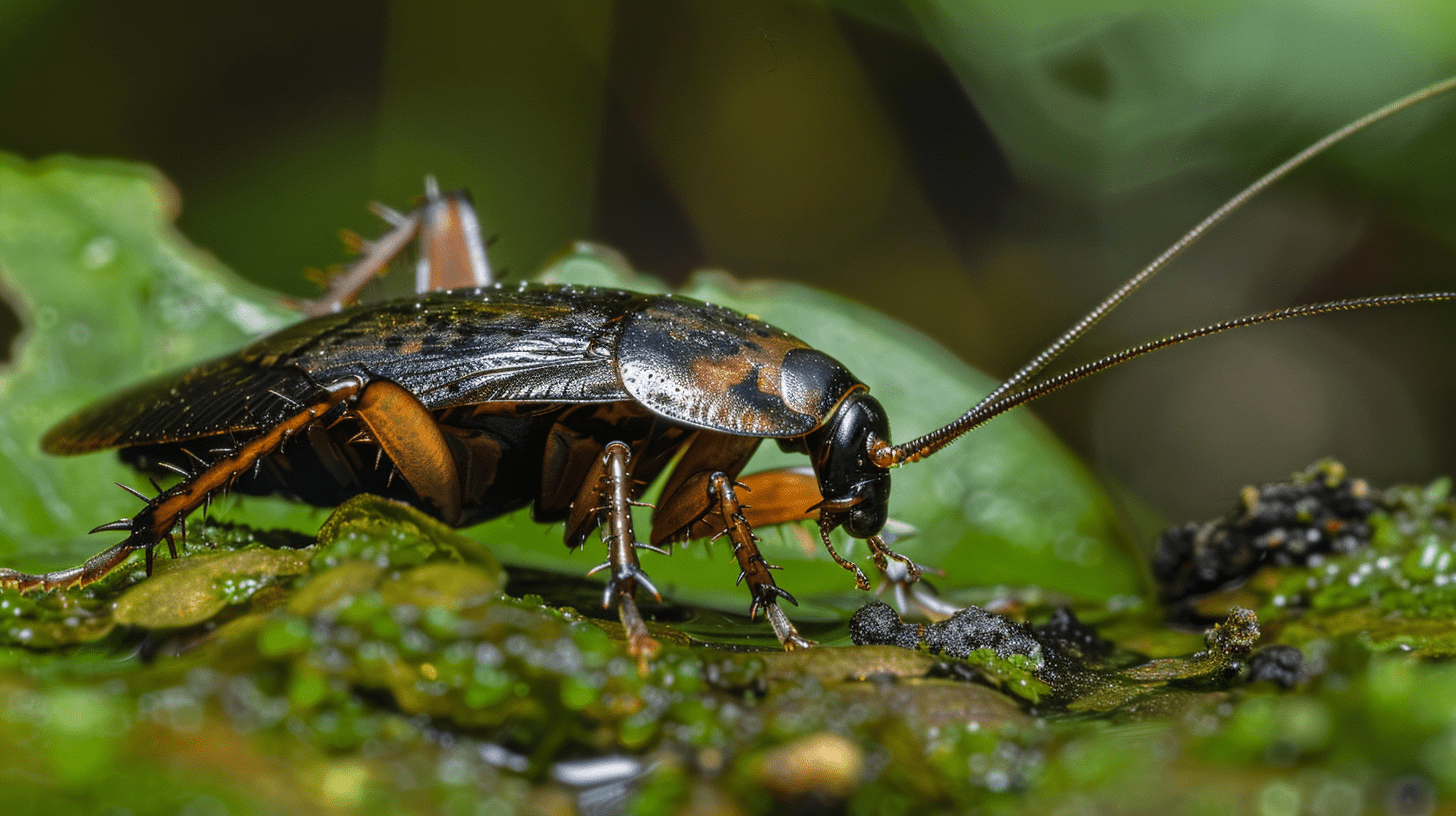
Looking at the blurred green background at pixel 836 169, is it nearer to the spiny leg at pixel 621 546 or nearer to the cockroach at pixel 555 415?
the cockroach at pixel 555 415

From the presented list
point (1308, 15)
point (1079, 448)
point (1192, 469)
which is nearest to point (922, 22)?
point (1308, 15)

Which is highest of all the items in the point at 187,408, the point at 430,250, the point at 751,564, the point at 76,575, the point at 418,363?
the point at 430,250

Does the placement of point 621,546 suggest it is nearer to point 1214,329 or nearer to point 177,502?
point 177,502

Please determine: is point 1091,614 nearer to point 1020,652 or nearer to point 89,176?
point 1020,652

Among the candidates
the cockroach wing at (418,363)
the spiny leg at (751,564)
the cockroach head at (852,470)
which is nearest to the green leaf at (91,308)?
the cockroach wing at (418,363)

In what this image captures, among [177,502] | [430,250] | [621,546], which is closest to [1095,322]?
[621,546]
